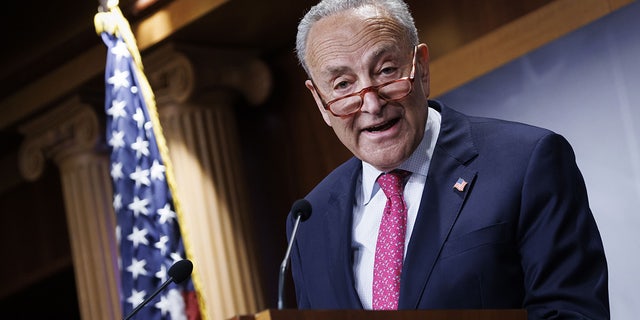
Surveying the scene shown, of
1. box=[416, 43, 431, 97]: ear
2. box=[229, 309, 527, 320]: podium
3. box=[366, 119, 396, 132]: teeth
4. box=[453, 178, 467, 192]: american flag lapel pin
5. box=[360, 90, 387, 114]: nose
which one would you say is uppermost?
box=[416, 43, 431, 97]: ear

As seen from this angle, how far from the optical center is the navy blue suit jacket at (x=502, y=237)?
246cm

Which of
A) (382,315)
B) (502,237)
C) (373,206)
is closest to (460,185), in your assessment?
(502,237)

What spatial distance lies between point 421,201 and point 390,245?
130 mm

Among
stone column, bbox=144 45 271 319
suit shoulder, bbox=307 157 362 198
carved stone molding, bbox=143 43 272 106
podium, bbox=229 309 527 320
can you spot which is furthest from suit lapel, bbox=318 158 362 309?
carved stone molding, bbox=143 43 272 106

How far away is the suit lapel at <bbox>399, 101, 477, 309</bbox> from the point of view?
2574 mm

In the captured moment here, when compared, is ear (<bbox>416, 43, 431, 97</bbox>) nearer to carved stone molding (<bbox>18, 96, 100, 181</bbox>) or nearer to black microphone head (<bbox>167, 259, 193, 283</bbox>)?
black microphone head (<bbox>167, 259, 193, 283</bbox>)

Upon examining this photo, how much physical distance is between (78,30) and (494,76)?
8.94 feet

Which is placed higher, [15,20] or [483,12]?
[15,20]

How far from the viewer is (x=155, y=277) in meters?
5.78

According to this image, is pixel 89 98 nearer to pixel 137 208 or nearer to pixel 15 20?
pixel 15 20

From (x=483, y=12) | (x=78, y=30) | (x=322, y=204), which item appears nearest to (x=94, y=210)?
(x=78, y=30)

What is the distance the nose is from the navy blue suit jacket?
0.59ft

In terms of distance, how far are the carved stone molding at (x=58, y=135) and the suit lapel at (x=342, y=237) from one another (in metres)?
4.34

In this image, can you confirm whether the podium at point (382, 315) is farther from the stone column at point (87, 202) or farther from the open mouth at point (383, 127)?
the stone column at point (87, 202)
